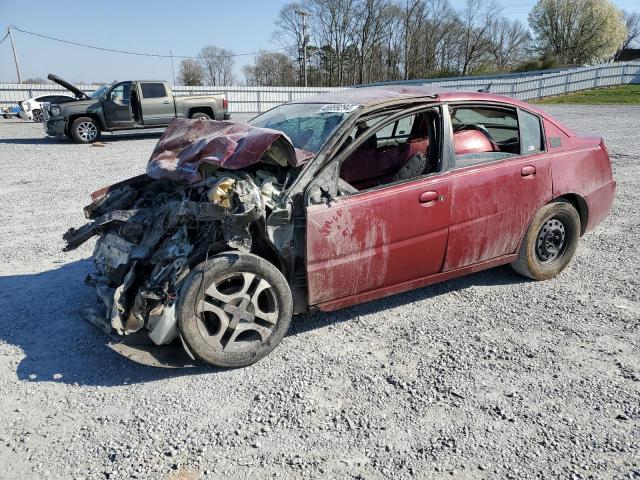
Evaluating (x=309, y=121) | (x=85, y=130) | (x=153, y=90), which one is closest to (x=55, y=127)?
(x=85, y=130)

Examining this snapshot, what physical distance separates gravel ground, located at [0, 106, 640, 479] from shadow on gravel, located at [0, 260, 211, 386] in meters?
0.01

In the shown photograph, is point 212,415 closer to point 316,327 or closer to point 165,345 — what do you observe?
point 165,345

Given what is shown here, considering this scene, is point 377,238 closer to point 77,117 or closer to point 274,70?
point 77,117

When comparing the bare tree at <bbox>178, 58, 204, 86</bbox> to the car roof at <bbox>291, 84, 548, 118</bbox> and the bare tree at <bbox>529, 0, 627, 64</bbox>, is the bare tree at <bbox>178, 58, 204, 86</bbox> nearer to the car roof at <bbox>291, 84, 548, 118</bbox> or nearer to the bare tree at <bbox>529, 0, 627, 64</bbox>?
the bare tree at <bbox>529, 0, 627, 64</bbox>

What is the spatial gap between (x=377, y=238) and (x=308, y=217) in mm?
551

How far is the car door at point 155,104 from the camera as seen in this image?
1477 centimetres

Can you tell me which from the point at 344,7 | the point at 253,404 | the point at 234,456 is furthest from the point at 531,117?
the point at 344,7

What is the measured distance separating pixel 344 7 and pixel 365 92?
61.2m

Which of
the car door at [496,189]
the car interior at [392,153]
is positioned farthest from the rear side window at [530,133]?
the car interior at [392,153]

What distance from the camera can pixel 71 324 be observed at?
3.70 m

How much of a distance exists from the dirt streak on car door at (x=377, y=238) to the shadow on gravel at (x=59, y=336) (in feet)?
3.34

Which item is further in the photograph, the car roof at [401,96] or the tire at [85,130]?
the tire at [85,130]

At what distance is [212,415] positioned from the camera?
2674 mm

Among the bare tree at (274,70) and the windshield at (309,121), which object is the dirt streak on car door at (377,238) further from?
the bare tree at (274,70)
